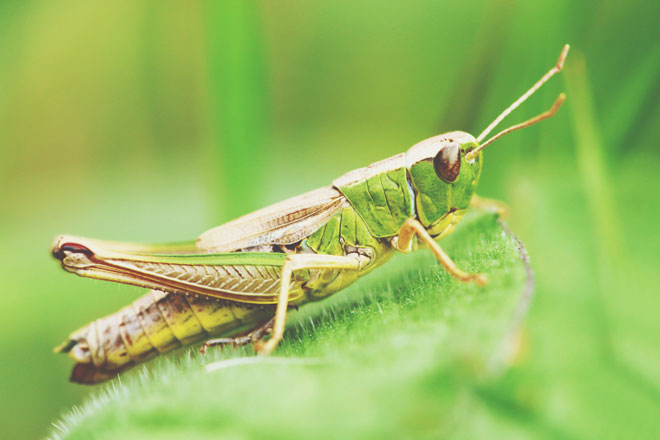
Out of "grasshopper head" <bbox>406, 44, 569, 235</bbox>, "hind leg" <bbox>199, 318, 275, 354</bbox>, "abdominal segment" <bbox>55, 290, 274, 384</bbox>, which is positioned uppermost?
"grasshopper head" <bbox>406, 44, 569, 235</bbox>

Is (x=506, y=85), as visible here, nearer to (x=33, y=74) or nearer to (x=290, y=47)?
(x=290, y=47)

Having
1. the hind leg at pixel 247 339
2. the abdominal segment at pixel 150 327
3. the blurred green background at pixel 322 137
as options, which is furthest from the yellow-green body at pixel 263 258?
the blurred green background at pixel 322 137

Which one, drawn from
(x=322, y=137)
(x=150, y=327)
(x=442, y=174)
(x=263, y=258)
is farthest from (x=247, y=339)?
(x=322, y=137)

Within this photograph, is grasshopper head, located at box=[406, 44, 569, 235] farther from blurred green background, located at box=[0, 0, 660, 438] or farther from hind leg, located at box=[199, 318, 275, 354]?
hind leg, located at box=[199, 318, 275, 354]

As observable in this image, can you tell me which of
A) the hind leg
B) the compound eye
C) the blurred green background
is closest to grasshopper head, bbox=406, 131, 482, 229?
the compound eye

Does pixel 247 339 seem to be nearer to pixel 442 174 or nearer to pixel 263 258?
pixel 263 258

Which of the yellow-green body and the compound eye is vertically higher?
the compound eye
